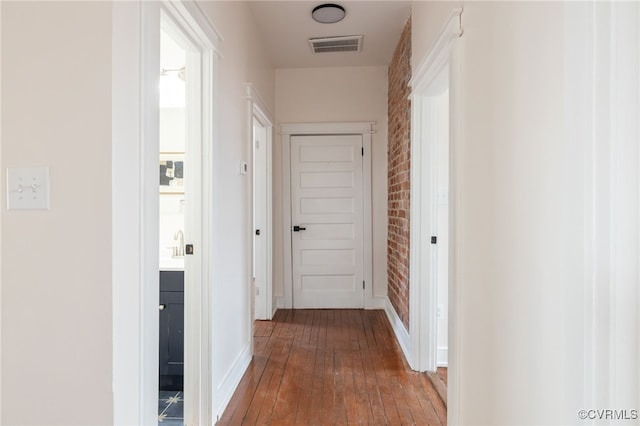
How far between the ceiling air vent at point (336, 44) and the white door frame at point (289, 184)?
0.76m

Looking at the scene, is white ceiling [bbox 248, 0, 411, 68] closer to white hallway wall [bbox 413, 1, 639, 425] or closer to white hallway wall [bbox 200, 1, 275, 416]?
white hallway wall [bbox 200, 1, 275, 416]

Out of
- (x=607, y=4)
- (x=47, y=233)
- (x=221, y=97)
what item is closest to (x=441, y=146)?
(x=221, y=97)

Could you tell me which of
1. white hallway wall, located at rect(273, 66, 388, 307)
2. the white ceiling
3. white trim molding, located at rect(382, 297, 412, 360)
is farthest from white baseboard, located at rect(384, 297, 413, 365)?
the white ceiling

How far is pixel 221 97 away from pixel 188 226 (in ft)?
2.54

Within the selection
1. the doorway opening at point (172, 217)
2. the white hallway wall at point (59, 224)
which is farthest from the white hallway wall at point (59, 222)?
the doorway opening at point (172, 217)

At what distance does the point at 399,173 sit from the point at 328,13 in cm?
143

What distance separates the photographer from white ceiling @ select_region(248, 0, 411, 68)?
8.44 feet

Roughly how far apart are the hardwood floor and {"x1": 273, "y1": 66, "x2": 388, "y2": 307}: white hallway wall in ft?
2.98

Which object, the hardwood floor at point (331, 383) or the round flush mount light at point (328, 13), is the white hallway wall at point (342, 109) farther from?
the round flush mount light at point (328, 13)

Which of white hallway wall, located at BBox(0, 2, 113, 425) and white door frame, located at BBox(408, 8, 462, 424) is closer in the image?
white hallway wall, located at BBox(0, 2, 113, 425)

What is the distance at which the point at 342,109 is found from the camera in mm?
3789

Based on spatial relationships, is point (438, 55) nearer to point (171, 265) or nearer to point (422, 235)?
point (422, 235)

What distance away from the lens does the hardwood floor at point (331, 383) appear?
187 centimetres

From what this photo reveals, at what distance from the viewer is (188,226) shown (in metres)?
1.71
